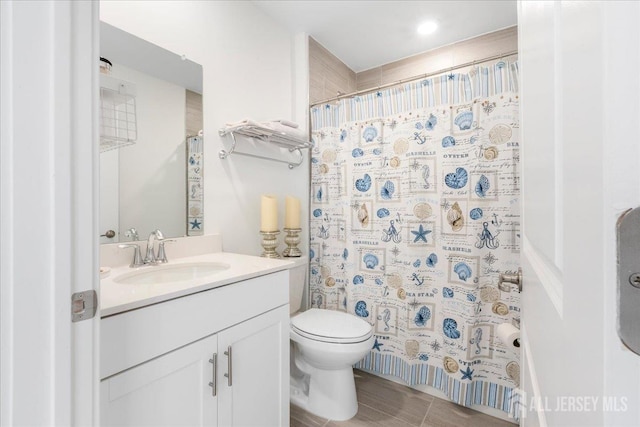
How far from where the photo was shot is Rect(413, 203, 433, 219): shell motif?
1.67 m

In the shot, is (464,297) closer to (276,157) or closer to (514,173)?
(514,173)

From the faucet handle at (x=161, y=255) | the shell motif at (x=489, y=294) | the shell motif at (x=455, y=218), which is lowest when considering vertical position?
the shell motif at (x=489, y=294)

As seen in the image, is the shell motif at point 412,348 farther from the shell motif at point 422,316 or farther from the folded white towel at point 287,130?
the folded white towel at point 287,130

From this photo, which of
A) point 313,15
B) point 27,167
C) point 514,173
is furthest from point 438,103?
point 27,167

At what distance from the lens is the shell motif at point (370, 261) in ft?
6.07

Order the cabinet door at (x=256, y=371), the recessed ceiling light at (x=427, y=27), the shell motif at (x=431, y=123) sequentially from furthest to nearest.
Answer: the recessed ceiling light at (x=427, y=27)
the shell motif at (x=431, y=123)
the cabinet door at (x=256, y=371)

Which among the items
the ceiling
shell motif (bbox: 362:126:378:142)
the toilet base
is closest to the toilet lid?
the toilet base

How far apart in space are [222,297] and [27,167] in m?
0.65

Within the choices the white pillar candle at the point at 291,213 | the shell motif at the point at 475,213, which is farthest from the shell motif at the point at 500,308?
the white pillar candle at the point at 291,213

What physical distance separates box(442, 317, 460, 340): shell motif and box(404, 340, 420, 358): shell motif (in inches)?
8.0

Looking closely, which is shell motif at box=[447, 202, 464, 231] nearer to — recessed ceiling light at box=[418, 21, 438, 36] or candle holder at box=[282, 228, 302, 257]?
candle holder at box=[282, 228, 302, 257]

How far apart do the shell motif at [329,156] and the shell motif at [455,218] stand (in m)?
0.84

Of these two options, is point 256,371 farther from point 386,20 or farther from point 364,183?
point 386,20

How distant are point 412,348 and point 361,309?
14.8 inches
